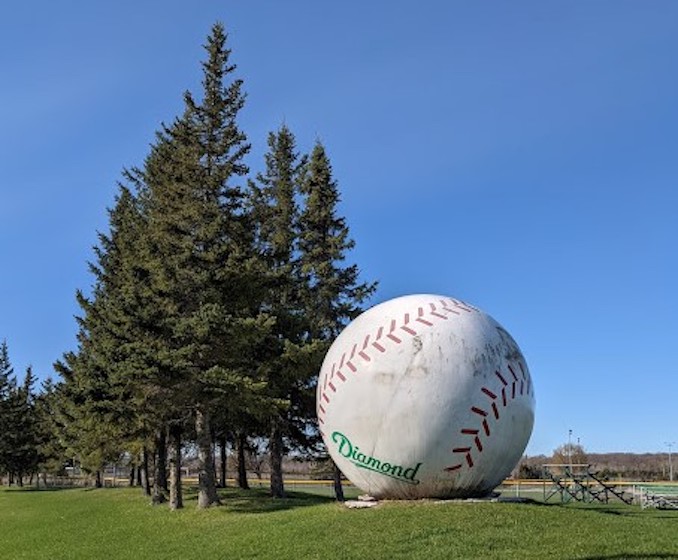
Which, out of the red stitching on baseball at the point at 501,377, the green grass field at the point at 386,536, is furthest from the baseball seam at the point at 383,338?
the green grass field at the point at 386,536

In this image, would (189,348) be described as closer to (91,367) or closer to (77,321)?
(91,367)

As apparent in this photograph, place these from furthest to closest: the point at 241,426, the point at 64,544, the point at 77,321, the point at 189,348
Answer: the point at 77,321 → the point at 241,426 → the point at 189,348 → the point at 64,544

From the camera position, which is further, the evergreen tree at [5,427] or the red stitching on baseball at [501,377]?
the evergreen tree at [5,427]

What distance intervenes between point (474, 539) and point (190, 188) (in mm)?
16226

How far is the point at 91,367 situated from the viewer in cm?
2717

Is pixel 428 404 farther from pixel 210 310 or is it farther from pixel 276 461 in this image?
pixel 276 461

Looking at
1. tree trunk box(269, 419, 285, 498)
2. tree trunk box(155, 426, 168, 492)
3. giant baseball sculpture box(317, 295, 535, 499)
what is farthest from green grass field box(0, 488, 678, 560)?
tree trunk box(155, 426, 168, 492)

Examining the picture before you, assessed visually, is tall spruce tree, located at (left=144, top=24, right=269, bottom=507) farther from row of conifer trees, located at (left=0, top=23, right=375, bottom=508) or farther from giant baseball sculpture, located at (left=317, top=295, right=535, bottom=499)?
giant baseball sculpture, located at (left=317, top=295, right=535, bottom=499)

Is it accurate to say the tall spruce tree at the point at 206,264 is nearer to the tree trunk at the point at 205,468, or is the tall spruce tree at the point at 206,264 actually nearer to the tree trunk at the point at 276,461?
the tree trunk at the point at 205,468

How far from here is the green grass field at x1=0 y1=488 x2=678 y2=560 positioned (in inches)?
481

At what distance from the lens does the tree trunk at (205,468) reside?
23797 mm

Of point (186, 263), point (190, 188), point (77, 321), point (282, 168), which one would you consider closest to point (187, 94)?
point (190, 188)

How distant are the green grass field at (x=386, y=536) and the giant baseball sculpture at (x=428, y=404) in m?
0.73

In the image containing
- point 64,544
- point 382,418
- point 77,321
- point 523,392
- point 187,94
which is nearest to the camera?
point 382,418
